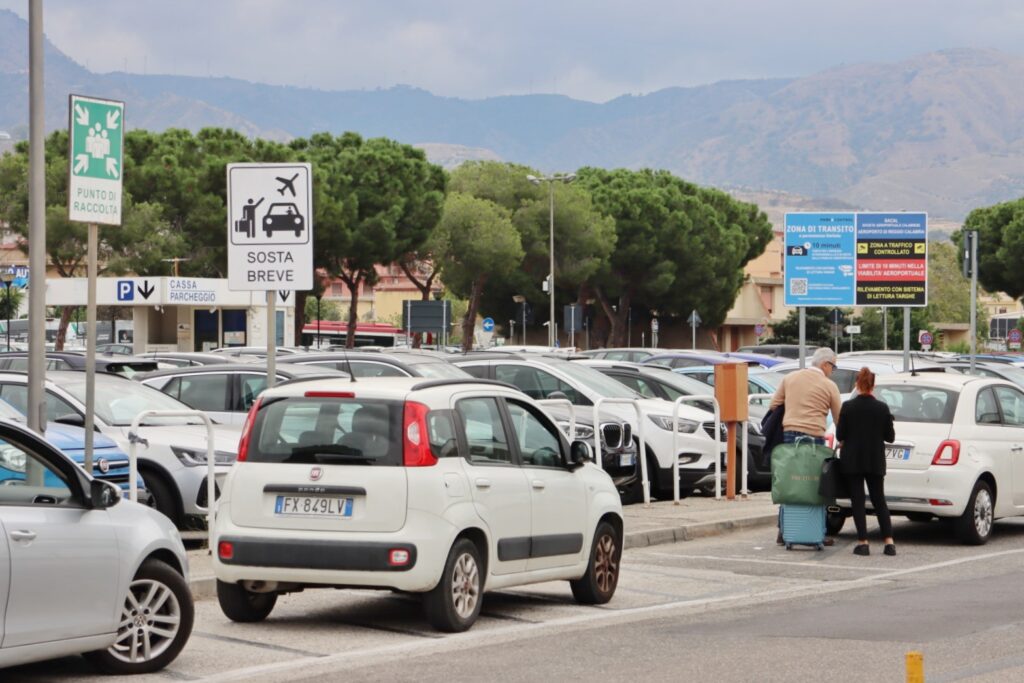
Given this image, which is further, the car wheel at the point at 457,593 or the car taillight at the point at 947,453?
the car taillight at the point at 947,453

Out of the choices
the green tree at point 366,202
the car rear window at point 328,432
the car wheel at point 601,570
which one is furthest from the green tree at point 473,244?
the car rear window at point 328,432

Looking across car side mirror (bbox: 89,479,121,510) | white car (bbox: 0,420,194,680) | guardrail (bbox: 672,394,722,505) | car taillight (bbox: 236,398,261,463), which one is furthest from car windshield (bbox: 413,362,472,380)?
car side mirror (bbox: 89,479,121,510)

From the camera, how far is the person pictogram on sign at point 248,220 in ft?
42.9

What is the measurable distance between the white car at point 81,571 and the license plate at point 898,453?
29.0ft

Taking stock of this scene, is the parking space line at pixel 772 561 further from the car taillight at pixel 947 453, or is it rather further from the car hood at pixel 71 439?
the car hood at pixel 71 439

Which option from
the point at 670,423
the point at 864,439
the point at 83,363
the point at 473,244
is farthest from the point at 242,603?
the point at 473,244

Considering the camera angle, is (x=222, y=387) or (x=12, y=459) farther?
(x=222, y=387)

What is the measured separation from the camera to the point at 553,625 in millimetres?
10578

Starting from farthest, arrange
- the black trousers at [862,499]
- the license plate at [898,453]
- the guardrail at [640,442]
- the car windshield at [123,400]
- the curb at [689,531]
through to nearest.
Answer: the guardrail at [640,442]
the license plate at [898,453]
the curb at [689,531]
the car windshield at [123,400]
the black trousers at [862,499]

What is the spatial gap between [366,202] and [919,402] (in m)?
52.0

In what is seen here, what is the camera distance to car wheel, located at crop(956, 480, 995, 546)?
15555mm

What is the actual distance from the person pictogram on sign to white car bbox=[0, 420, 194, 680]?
4.28 m

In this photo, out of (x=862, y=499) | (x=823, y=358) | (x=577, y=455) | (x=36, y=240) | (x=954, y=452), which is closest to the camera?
(x=577, y=455)

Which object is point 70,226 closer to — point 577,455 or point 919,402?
point 919,402
